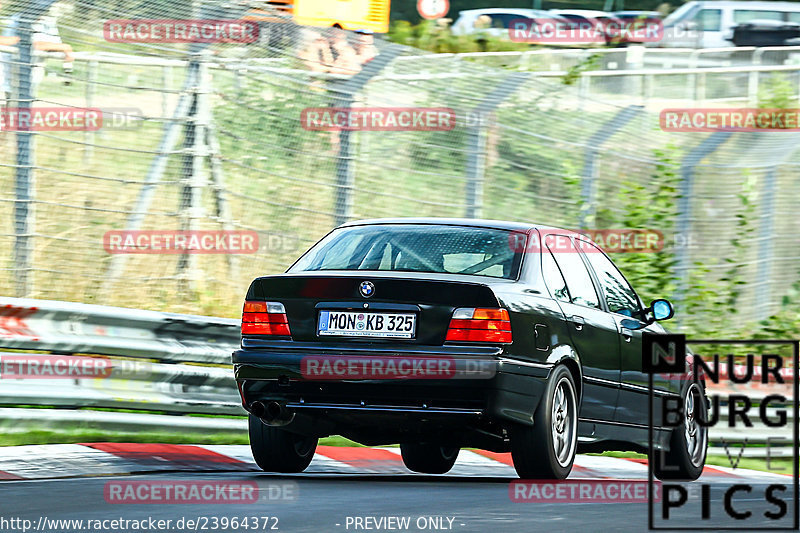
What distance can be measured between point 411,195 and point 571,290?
5.04 m

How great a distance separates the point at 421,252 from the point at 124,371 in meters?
2.31

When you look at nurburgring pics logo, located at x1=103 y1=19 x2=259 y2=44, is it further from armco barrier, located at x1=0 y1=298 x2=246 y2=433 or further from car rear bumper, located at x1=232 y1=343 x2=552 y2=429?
car rear bumper, located at x1=232 y1=343 x2=552 y2=429

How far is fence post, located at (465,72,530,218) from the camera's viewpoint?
1356 centimetres

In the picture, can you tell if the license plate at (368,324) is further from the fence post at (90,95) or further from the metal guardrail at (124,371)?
the fence post at (90,95)

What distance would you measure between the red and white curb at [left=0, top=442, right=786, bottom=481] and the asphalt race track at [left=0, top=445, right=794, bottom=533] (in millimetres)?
13


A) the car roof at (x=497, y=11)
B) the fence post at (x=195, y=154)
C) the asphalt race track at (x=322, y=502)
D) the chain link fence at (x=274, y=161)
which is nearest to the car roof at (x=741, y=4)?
the car roof at (x=497, y=11)

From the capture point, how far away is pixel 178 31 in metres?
11.5

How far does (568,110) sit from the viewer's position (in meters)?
14.7

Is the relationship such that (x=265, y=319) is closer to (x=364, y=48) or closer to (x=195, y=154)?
(x=195, y=154)

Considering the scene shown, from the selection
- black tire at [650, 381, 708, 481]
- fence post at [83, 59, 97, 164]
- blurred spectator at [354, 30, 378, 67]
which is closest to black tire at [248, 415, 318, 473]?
black tire at [650, 381, 708, 481]

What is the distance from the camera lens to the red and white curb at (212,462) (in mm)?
8102

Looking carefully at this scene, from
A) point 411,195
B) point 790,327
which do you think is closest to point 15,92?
point 411,195

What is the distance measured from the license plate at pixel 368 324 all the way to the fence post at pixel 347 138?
5.01 m

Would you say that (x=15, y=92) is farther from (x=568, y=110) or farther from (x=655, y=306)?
(x=568, y=110)
